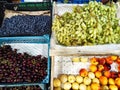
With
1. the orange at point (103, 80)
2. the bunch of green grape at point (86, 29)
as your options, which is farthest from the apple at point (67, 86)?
the bunch of green grape at point (86, 29)

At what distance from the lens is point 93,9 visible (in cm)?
199

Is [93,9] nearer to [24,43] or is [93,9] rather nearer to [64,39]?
[64,39]

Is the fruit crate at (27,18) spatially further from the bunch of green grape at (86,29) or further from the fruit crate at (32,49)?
the bunch of green grape at (86,29)

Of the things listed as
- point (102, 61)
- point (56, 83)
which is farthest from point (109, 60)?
point (56, 83)

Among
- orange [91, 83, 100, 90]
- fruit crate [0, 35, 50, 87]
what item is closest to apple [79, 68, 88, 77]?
orange [91, 83, 100, 90]

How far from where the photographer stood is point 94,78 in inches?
91.3

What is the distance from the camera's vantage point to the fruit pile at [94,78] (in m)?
2.28

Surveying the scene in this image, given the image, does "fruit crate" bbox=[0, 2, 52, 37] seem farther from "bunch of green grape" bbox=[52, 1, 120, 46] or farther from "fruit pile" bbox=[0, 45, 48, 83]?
"bunch of green grape" bbox=[52, 1, 120, 46]

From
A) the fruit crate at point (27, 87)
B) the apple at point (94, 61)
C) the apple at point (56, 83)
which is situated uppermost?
the apple at point (94, 61)

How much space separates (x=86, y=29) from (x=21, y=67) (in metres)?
0.77

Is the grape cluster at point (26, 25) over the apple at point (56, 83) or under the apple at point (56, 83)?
over

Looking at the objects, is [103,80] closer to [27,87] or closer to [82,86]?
[82,86]

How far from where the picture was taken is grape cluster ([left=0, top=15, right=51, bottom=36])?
2.69m

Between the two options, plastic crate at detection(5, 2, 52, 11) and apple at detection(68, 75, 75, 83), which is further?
plastic crate at detection(5, 2, 52, 11)
